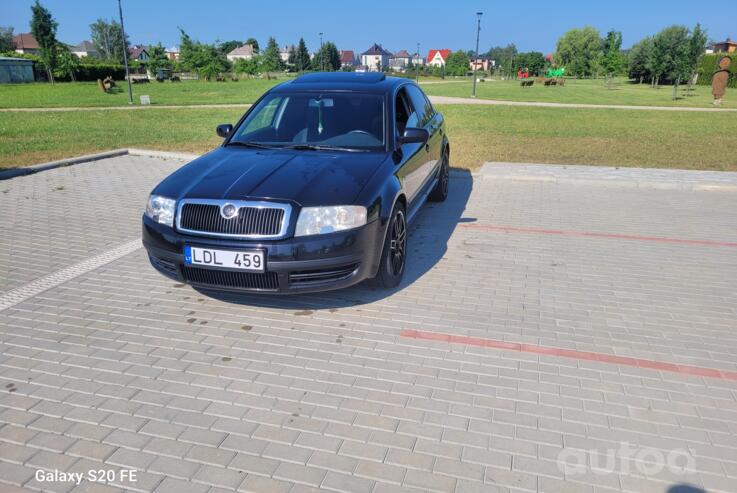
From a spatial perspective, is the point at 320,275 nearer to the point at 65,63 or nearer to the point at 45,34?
the point at 65,63

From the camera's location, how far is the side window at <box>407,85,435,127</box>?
6419mm

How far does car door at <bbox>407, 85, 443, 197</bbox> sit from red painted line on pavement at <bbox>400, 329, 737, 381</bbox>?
2.29 m

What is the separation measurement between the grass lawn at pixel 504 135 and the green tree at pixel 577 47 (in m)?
77.2

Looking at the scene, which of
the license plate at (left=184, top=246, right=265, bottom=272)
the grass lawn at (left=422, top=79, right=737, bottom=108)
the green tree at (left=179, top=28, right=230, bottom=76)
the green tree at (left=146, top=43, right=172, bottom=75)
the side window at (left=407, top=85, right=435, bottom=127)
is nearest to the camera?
the license plate at (left=184, top=246, right=265, bottom=272)

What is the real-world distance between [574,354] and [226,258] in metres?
2.50

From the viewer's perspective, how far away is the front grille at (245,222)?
3832 millimetres

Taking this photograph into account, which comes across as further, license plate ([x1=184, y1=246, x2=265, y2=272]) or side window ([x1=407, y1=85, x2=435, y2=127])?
side window ([x1=407, y1=85, x2=435, y2=127])

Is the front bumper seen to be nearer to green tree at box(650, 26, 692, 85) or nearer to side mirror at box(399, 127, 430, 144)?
side mirror at box(399, 127, 430, 144)

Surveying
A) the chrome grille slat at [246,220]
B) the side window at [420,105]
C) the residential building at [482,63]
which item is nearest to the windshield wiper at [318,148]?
the chrome grille slat at [246,220]

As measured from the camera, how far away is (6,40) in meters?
95.6

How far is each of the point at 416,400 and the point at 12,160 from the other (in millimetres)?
10639

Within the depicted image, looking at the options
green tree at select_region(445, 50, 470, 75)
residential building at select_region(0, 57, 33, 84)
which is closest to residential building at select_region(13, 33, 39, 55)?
residential building at select_region(0, 57, 33, 84)

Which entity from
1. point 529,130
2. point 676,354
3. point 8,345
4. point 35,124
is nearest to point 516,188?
point 676,354

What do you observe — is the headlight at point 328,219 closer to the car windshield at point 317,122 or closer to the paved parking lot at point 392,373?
the paved parking lot at point 392,373
